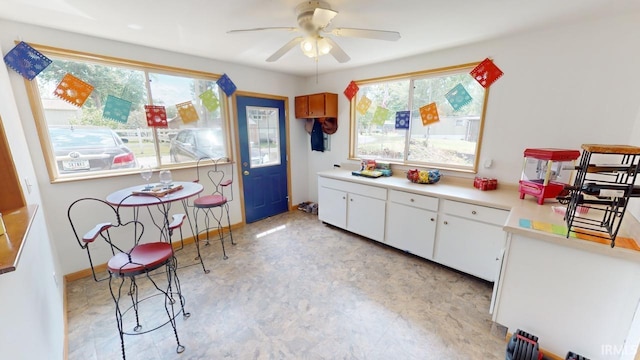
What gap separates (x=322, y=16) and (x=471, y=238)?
7.46 ft

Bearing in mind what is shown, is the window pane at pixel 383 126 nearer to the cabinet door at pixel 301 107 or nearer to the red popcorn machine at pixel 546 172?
the cabinet door at pixel 301 107

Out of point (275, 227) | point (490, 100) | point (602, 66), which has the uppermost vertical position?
point (602, 66)

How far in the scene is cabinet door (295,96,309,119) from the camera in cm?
390

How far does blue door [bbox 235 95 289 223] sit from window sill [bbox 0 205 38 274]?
2.38 meters

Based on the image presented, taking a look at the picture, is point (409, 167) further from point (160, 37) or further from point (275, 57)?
point (160, 37)

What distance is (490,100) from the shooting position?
252cm

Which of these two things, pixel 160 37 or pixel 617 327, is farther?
→ pixel 160 37

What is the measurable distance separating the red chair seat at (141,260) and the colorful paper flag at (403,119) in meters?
2.88

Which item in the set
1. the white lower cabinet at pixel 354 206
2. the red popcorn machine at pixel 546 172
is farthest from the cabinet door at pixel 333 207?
the red popcorn machine at pixel 546 172

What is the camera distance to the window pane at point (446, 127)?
8.74ft

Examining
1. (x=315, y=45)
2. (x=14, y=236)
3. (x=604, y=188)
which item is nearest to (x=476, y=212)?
(x=604, y=188)

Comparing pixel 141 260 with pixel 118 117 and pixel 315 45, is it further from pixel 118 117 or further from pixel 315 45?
pixel 315 45

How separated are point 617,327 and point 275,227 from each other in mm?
3302

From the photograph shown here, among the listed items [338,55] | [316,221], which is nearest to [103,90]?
[338,55]
